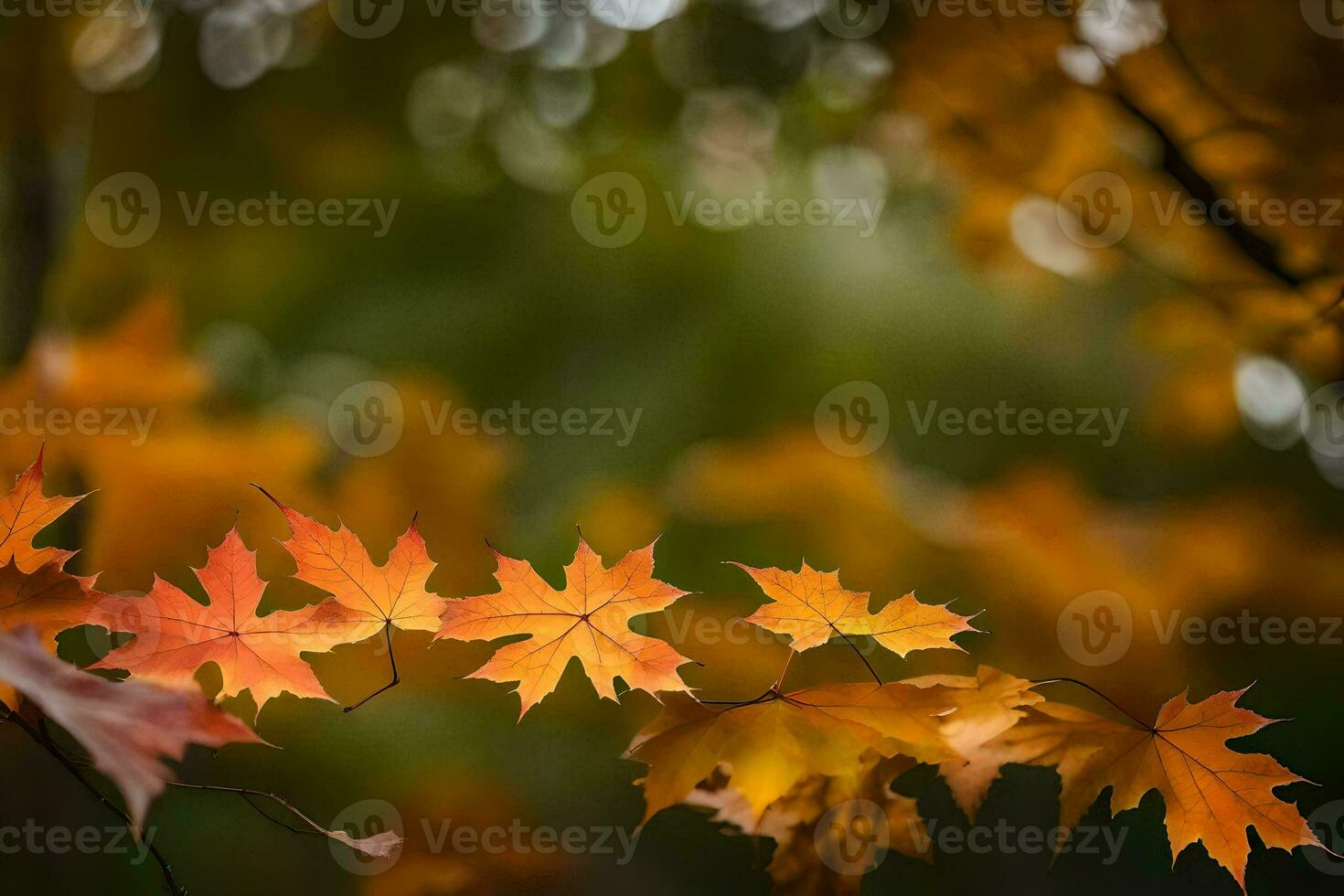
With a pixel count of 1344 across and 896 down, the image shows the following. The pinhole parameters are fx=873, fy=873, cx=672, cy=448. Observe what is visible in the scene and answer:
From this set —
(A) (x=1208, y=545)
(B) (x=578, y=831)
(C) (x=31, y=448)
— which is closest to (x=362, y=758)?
(B) (x=578, y=831)

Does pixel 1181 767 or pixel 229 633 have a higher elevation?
pixel 229 633

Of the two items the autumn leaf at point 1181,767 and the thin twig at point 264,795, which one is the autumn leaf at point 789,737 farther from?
the thin twig at point 264,795

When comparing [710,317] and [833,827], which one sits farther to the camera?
[710,317]

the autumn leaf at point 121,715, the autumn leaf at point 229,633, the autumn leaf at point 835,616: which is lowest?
the autumn leaf at point 835,616

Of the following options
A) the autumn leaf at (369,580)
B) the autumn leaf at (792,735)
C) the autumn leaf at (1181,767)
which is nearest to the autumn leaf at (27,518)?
the autumn leaf at (369,580)

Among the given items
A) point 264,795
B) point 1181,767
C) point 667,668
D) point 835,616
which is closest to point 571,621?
point 667,668

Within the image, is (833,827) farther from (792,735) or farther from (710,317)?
(710,317)

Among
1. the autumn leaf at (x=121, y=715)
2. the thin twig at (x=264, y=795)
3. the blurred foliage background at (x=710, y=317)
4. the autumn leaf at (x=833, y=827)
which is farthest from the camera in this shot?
the blurred foliage background at (x=710, y=317)
